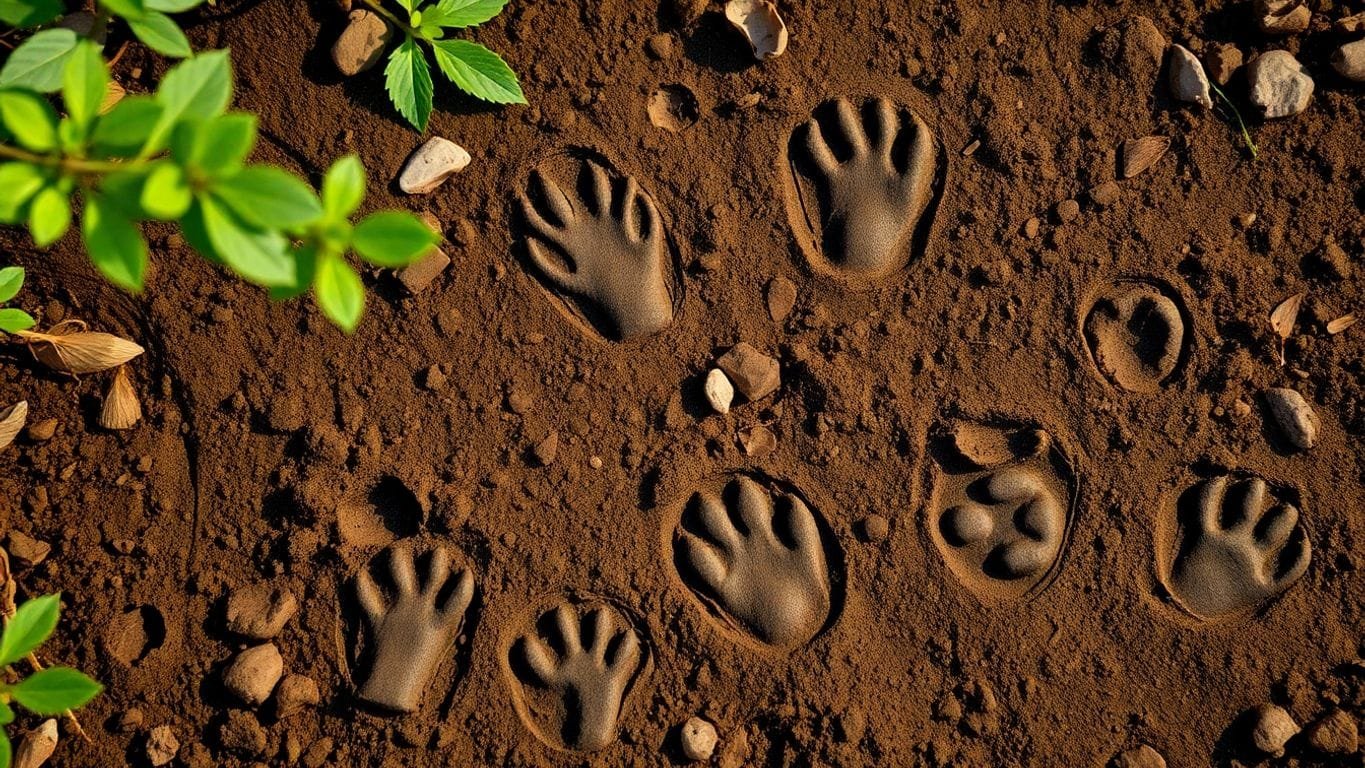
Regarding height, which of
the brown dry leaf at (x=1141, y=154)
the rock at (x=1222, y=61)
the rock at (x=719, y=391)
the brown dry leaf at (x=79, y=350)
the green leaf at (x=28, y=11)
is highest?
the green leaf at (x=28, y=11)

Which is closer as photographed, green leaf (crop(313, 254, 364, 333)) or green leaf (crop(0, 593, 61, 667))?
green leaf (crop(313, 254, 364, 333))

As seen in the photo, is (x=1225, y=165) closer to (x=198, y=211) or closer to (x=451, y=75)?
(x=451, y=75)

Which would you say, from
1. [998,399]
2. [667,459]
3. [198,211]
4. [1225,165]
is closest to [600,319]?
[667,459]

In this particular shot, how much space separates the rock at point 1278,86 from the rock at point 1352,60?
0.06 meters

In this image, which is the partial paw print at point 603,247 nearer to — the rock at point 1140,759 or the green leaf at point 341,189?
the green leaf at point 341,189

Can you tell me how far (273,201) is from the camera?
0.98 metres

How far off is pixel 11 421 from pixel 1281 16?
8.46ft

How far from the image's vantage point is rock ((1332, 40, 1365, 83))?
188 cm

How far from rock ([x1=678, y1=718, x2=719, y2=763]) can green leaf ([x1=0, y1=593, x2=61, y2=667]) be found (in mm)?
1055

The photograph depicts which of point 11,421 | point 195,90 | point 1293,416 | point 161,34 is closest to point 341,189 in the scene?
point 195,90

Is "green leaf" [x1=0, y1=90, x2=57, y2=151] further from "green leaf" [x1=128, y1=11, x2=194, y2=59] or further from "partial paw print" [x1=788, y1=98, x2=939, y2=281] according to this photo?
"partial paw print" [x1=788, y1=98, x2=939, y2=281]

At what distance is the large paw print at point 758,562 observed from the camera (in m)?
1.88

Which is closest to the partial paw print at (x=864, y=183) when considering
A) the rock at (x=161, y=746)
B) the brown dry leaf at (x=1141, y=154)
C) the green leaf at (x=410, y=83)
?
the brown dry leaf at (x=1141, y=154)

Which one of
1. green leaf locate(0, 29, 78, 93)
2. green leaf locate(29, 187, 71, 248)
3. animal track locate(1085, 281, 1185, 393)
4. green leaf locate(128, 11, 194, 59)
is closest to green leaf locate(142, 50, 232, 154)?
green leaf locate(29, 187, 71, 248)
